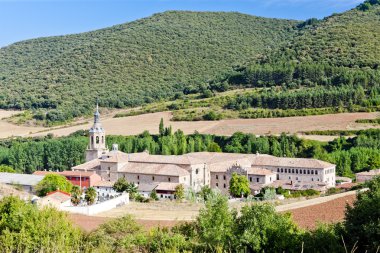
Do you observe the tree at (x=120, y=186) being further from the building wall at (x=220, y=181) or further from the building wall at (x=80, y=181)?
the building wall at (x=220, y=181)

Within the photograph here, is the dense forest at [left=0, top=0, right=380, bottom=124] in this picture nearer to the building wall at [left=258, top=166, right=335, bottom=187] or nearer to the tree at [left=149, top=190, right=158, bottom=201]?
the building wall at [left=258, top=166, right=335, bottom=187]

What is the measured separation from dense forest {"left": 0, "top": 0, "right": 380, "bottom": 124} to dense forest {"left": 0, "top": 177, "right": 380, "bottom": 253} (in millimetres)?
66852

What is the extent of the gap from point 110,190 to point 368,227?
4210 centimetres

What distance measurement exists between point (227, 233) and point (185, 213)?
1570 cm

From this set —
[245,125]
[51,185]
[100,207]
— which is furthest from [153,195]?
[245,125]

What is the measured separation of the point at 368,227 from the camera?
18.0 m

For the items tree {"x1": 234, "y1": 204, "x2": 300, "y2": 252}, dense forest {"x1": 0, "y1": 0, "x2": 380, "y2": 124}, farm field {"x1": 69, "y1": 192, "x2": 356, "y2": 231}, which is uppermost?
dense forest {"x1": 0, "y1": 0, "x2": 380, "y2": 124}

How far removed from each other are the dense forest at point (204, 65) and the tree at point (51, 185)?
43876mm

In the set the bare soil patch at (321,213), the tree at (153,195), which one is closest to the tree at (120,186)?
the tree at (153,195)

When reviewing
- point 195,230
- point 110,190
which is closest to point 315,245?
point 195,230

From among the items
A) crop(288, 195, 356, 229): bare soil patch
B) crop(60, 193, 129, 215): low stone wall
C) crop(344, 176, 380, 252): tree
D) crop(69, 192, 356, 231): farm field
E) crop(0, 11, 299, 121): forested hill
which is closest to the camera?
crop(344, 176, 380, 252): tree

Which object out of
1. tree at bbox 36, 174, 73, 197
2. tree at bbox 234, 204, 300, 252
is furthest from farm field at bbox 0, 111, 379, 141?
tree at bbox 234, 204, 300, 252

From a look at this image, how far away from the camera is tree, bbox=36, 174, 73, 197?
52.1 metres

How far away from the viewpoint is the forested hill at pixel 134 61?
128m
